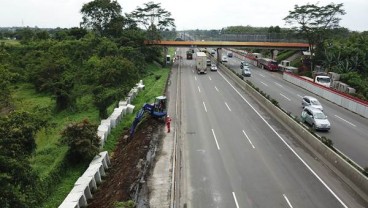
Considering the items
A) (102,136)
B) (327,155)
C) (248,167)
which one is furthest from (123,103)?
(327,155)

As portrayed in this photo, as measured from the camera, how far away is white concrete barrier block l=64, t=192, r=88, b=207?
70.8ft

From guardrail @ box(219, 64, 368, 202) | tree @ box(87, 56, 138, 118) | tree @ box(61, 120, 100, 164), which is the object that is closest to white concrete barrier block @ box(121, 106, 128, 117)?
tree @ box(87, 56, 138, 118)

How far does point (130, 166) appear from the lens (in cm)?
2667

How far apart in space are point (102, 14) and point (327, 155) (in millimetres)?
80328

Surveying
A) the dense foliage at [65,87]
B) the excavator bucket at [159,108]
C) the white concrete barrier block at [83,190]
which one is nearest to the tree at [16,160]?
the dense foliage at [65,87]

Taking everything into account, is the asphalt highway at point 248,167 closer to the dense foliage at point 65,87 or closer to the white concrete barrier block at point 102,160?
the white concrete barrier block at point 102,160

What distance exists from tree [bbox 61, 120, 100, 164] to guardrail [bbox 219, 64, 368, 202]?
56.7ft

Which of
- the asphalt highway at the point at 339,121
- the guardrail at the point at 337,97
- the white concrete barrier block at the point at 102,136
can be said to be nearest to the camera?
the asphalt highway at the point at 339,121

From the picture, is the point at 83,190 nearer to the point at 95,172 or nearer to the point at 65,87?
the point at 95,172

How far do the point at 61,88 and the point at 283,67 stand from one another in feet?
169

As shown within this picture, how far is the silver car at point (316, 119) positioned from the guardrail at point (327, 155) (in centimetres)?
202

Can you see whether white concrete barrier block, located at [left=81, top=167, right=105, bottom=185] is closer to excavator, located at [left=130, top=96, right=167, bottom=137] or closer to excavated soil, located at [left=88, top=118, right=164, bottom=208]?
excavated soil, located at [left=88, top=118, right=164, bottom=208]

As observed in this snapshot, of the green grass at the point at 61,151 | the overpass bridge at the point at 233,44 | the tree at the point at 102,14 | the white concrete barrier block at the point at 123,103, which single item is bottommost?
the green grass at the point at 61,151

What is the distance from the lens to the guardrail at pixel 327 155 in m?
22.1
